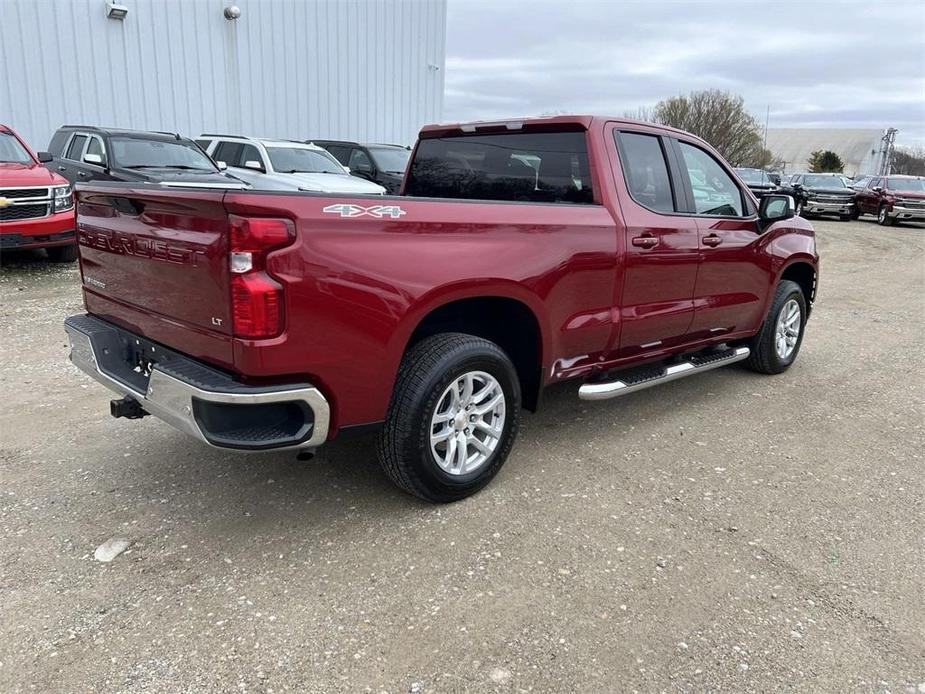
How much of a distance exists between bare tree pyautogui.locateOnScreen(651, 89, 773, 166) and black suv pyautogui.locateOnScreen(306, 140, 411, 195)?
33725 millimetres

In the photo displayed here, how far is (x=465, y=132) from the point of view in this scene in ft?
14.7

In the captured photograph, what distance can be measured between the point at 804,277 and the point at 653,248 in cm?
254

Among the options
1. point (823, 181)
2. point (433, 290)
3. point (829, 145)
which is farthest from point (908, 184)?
point (829, 145)

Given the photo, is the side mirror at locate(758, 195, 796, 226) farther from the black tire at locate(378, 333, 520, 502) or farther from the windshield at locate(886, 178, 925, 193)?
the windshield at locate(886, 178, 925, 193)

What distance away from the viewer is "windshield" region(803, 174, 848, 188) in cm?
2325

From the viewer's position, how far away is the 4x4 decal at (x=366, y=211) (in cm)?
271

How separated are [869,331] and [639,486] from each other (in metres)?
5.19

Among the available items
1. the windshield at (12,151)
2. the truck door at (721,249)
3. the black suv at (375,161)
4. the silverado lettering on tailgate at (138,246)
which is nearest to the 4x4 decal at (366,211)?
the silverado lettering on tailgate at (138,246)

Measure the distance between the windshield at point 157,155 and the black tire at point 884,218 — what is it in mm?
19639

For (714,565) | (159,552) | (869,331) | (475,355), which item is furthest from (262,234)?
(869,331)

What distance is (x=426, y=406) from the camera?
10.3ft

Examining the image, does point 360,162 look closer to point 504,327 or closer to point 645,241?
point 645,241

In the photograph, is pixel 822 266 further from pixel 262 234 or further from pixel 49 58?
pixel 49 58

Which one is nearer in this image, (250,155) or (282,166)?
(282,166)
